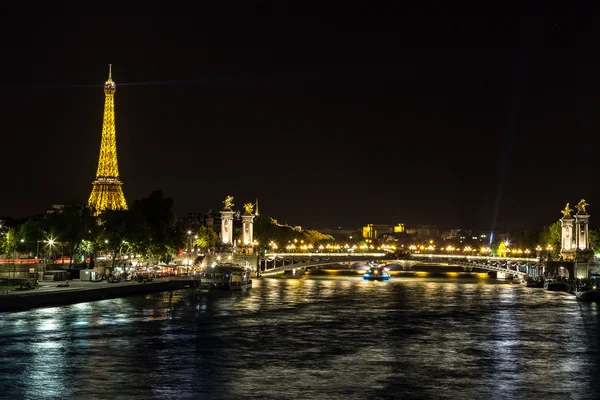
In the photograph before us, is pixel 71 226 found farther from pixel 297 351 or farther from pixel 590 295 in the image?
pixel 297 351

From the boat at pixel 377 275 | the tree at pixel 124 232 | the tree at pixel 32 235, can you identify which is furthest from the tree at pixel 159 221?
the boat at pixel 377 275

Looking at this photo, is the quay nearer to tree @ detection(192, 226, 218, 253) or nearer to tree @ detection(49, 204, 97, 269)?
tree @ detection(49, 204, 97, 269)

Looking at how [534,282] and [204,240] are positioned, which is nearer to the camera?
[534,282]

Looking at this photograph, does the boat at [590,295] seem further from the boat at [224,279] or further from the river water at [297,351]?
the boat at [224,279]

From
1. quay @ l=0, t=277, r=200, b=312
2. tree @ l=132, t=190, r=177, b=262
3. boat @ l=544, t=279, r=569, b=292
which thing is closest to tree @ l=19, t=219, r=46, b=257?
quay @ l=0, t=277, r=200, b=312

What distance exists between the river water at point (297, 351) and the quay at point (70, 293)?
1.48 m

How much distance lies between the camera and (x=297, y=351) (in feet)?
123

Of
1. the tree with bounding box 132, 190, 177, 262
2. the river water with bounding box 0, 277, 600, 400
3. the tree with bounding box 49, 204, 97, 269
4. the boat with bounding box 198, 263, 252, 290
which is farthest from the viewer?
the tree with bounding box 132, 190, 177, 262

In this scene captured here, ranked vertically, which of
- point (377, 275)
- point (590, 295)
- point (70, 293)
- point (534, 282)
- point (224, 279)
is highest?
point (224, 279)

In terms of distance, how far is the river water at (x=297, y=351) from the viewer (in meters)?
28.8

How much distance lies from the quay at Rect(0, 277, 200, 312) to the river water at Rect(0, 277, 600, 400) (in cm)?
148

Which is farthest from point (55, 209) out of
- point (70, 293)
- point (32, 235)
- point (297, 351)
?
point (297, 351)

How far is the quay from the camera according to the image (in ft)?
172

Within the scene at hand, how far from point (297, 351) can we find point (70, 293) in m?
24.7
